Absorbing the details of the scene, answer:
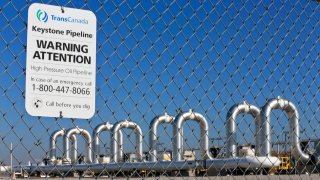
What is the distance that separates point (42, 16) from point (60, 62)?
0.25 metres

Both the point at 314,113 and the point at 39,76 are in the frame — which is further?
the point at 314,113

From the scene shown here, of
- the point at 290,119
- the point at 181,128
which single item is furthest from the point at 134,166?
the point at 290,119

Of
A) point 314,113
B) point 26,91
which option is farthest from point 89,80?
point 314,113

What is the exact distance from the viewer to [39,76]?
9.39 ft

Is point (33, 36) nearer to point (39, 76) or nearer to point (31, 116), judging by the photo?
point (39, 76)

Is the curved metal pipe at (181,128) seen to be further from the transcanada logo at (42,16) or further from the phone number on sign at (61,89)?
the transcanada logo at (42,16)

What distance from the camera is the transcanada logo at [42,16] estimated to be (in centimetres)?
289

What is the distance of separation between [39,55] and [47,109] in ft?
0.91

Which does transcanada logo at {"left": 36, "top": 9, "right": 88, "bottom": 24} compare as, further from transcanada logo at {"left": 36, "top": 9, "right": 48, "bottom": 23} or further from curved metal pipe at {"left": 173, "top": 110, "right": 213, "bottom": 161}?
curved metal pipe at {"left": 173, "top": 110, "right": 213, "bottom": 161}

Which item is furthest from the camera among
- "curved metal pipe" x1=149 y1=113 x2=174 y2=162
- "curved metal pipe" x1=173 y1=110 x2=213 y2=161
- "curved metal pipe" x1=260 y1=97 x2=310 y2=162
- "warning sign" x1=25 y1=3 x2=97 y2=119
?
"curved metal pipe" x1=260 y1=97 x2=310 y2=162

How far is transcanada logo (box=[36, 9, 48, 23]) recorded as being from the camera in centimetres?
289

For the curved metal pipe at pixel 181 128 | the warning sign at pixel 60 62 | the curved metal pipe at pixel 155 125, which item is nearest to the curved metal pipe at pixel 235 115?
the curved metal pipe at pixel 181 128

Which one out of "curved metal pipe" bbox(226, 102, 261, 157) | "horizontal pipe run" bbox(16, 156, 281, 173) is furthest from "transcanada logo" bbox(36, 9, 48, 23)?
"curved metal pipe" bbox(226, 102, 261, 157)

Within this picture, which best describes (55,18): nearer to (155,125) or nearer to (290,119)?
(155,125)
